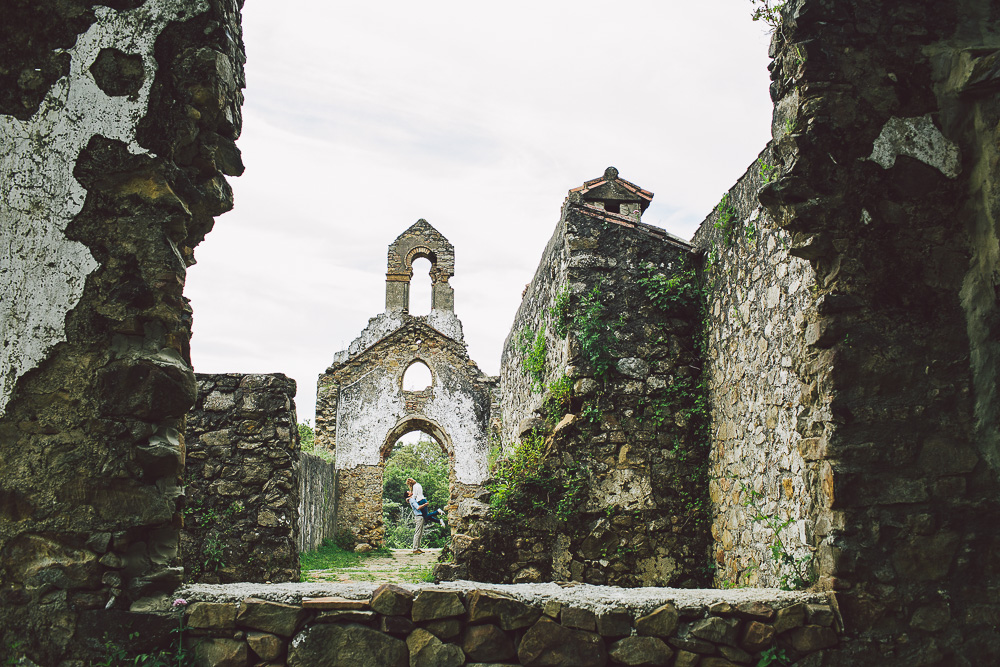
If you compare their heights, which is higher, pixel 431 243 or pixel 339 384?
pixel 431 243

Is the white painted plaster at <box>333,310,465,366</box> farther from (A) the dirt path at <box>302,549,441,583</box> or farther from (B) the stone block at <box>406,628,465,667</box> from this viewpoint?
(B) the stone block at <box>406,628,465,667</box>

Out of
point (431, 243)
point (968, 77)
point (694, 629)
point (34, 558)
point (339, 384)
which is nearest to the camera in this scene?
point (34, 558)

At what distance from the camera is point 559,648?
9.99 ft

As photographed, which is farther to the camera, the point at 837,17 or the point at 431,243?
the point at 431,243

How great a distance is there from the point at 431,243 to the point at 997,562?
1725 cm

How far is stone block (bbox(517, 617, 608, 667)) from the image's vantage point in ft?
9.93

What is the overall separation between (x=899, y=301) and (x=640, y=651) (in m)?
2.07

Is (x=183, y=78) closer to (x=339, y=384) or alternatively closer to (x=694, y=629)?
(x=694, y=629)

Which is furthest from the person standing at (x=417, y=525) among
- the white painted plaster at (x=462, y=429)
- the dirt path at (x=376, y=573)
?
the dirt path at (x=376, y=573)

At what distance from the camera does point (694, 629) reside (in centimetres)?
310

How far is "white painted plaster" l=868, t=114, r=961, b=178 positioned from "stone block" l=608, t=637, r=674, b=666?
2.57 meters

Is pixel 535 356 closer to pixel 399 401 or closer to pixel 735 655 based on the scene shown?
pixel 735 655

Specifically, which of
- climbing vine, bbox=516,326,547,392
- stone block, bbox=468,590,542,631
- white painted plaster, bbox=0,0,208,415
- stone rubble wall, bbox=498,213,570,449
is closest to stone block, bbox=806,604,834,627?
stone block, bbox=468,590,542,631

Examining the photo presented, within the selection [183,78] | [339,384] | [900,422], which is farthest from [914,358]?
[339,384]
